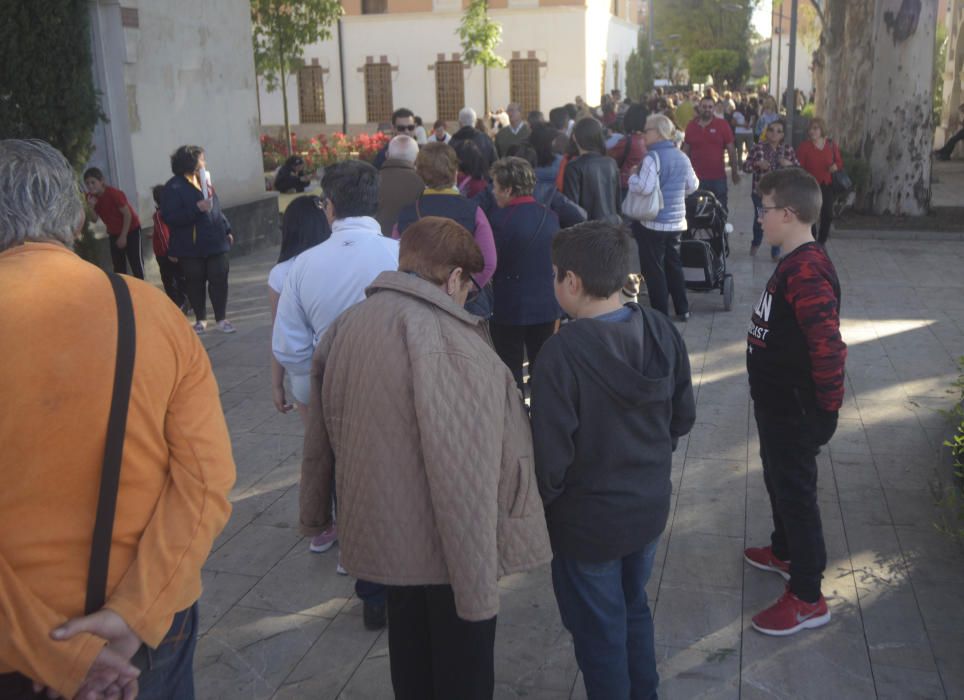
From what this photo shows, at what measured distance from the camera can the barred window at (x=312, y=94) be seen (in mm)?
41344

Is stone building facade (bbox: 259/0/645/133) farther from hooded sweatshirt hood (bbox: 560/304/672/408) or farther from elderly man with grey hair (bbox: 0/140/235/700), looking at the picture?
elderly man with grey hair (bbox: 0/140/235/700)

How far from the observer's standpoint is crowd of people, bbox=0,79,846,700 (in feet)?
6.29

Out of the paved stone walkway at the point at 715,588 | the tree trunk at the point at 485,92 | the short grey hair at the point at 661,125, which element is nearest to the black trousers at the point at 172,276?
the paved stone walkway at the point at 715,588

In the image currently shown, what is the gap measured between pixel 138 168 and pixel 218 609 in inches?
303

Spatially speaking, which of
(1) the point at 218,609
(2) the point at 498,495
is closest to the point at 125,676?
(2) the point at 498,495

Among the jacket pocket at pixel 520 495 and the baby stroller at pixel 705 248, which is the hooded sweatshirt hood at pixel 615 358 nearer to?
the jacket pocket at pixel 520 495

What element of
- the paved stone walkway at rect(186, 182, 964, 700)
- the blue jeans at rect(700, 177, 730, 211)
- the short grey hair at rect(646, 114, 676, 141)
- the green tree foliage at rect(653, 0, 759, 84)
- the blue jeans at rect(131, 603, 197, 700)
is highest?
the green tree foliage at rect(653, 0, 759, 84)

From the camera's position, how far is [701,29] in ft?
234

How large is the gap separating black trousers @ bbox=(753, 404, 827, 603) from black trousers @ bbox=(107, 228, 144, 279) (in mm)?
7160

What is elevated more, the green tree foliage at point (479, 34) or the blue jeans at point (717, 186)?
the green tree foliage at point (479, 34)

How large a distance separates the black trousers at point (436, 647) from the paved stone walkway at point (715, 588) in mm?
707

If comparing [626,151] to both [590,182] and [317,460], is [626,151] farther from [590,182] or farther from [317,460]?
[317,460]

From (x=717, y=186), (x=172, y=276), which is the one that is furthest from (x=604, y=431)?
(x=717, y=186)

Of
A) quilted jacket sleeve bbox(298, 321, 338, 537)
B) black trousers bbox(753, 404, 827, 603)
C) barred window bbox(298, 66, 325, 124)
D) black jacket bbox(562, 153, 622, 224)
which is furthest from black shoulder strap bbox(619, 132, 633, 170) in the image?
barred window bbox(298, 66, 325, 124)
